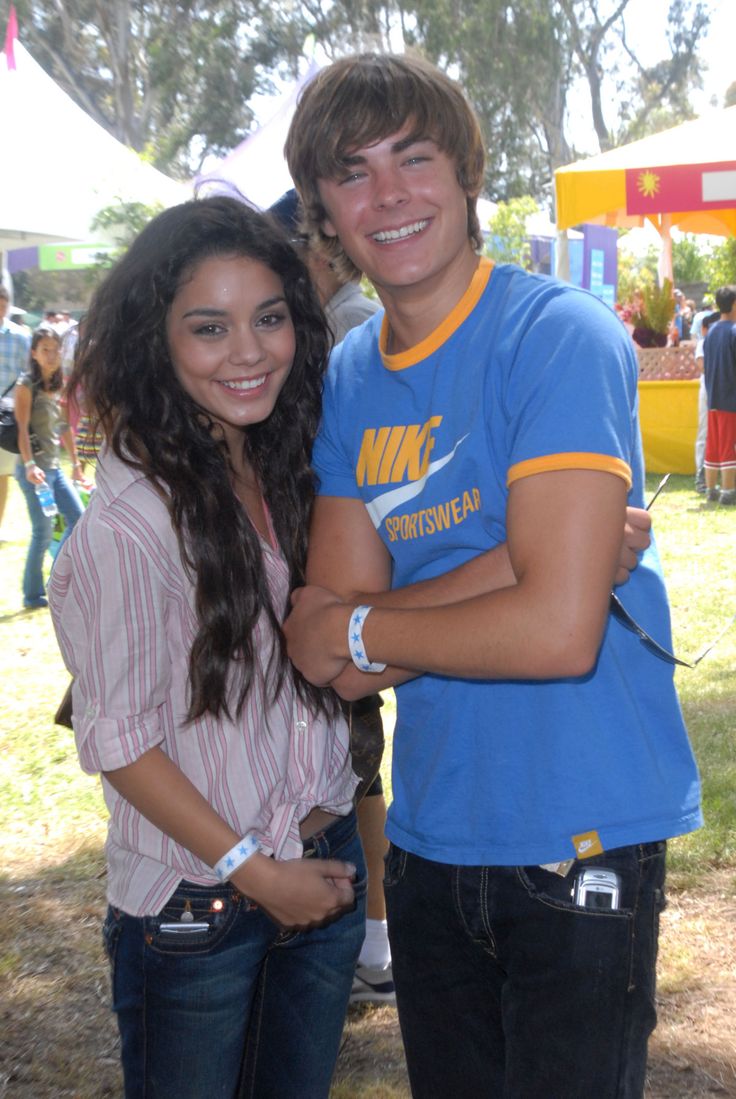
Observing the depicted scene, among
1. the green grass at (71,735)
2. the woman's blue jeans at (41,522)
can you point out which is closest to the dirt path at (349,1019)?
the green grass at (71,735)

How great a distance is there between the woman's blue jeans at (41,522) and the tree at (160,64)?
33867mm

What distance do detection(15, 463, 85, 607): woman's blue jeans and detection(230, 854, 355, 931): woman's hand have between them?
22.3 ft

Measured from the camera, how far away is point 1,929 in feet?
13.1

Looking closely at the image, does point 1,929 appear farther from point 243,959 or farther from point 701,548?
point 701,548

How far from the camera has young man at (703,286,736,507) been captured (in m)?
10.6

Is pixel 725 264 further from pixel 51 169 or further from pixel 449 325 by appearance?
pixel 449 325

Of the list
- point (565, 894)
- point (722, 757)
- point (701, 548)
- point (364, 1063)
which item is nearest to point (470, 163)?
point (565, 894)

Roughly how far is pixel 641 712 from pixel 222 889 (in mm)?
668

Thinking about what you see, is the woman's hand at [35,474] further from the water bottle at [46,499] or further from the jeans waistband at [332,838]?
the jeans waistband at [332,838]

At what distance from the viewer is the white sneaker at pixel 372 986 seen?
346 centimetres

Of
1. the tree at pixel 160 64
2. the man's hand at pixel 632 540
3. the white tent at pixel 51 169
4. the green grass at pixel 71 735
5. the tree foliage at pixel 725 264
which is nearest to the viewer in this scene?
the man's hand at pixel 632 540

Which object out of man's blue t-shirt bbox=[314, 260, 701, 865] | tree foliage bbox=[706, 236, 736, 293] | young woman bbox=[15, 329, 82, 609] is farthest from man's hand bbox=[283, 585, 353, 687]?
tree foliage bbox=[706, 236, 736, 293]

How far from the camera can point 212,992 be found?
172 cm

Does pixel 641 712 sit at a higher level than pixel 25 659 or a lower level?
higher
